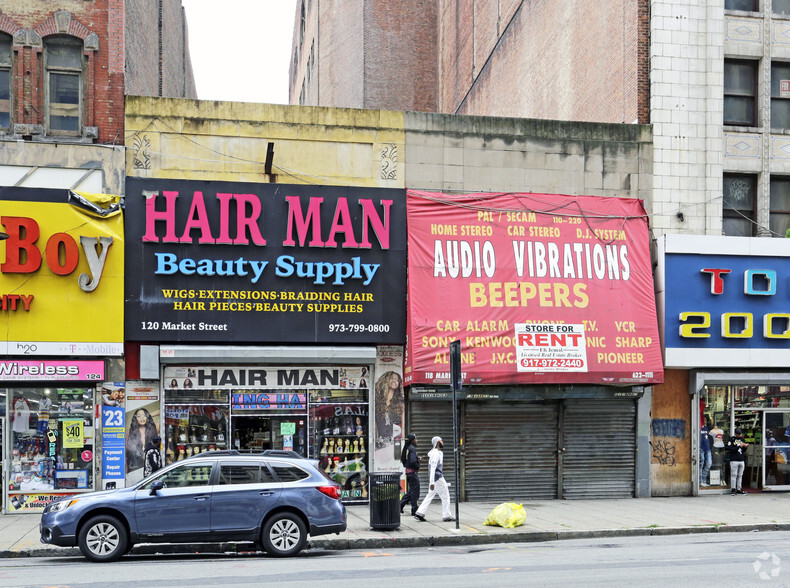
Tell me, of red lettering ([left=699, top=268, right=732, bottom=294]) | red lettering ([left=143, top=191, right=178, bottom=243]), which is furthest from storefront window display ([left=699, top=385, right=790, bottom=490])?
red lettering ([left=143, top=191, right=178, bottom=243])

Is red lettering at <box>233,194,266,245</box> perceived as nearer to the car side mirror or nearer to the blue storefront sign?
the car side mirror

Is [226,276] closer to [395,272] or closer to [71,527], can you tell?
[395,272]

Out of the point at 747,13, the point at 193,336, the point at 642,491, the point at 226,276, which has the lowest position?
the point at 642,491

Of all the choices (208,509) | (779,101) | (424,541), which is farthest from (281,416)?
(779,101)

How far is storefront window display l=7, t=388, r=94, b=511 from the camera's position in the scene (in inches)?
744

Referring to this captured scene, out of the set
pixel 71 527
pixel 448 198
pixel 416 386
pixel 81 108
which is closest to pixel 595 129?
pixel 448 198

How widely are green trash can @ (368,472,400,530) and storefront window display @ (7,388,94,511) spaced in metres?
6.74

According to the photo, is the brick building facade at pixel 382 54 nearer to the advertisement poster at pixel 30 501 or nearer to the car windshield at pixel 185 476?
the advertisement poster at pixel 30 501

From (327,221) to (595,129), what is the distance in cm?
698

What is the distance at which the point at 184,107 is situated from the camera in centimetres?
2030

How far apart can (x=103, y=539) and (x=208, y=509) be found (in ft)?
5.09

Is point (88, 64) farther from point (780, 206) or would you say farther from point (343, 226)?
point (780, 206)

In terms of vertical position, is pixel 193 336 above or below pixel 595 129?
below

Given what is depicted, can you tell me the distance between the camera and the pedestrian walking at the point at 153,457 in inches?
730
